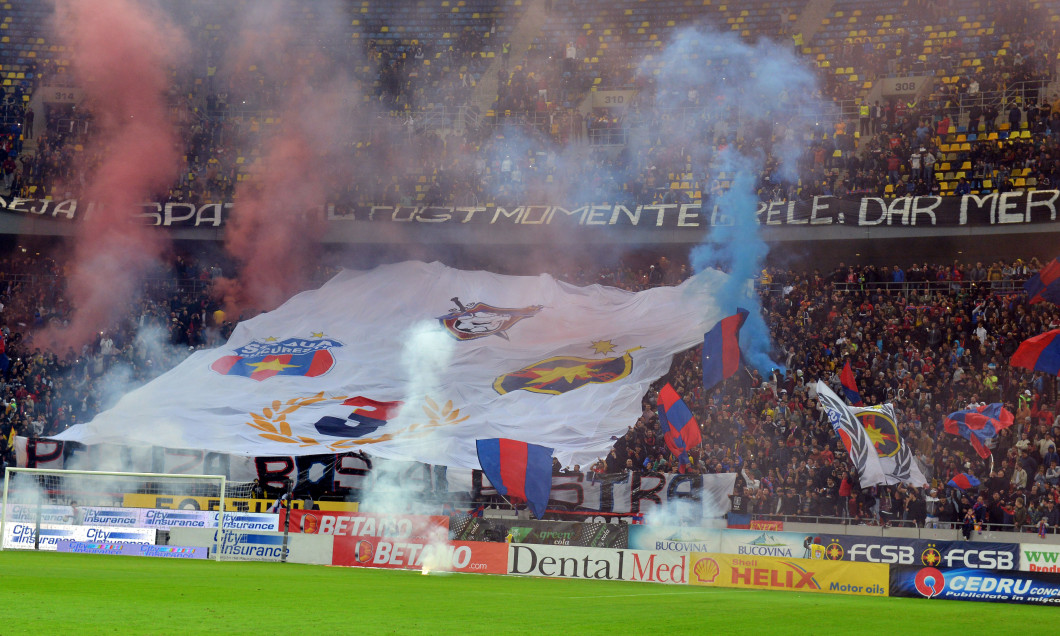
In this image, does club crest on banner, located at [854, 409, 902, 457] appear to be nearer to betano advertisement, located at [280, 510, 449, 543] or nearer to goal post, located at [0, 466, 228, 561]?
betano advertisement, located at [280, 510, 449, 543]

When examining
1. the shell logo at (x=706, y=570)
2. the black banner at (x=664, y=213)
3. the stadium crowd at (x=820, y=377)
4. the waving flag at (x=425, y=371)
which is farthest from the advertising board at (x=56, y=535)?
the black banner at (x=664, y=213)

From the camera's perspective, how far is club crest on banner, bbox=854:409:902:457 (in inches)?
872

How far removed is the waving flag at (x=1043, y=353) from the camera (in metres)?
22.9

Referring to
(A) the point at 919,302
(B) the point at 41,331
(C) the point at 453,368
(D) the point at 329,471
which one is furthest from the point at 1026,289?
(B) the point at 41,331

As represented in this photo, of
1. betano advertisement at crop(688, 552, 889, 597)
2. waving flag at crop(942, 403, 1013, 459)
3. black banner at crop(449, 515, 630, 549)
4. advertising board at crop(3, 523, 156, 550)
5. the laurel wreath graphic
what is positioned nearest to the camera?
betano advertisement at crop(688, 552, 889, 597)

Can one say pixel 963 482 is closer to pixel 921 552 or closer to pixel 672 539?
pixel 921 552

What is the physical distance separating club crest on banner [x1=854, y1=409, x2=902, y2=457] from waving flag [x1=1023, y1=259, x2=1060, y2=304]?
19.9 feet

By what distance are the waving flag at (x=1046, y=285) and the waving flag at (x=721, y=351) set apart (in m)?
6.67

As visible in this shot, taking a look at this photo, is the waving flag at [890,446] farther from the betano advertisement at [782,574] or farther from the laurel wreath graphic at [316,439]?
the laurel wreath graphic at [316,439]

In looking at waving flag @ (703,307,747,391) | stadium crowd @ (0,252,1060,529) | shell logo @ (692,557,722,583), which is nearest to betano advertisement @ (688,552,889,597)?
shell logo @ (692,557,722,583)

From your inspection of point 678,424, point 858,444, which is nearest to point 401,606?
point 858,444

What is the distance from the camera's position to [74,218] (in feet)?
117

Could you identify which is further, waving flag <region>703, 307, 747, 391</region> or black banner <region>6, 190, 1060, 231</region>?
black banner <region>6, 190, 1060, 231</region>

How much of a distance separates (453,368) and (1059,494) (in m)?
14.4
